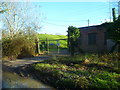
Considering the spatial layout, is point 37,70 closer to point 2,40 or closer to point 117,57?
point 117,57

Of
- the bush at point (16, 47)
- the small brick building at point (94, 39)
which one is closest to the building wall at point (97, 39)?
the small brick building at point (94, 39)

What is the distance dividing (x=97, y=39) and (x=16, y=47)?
9714 mm

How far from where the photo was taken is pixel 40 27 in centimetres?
1631

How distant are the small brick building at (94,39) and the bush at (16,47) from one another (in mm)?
7329

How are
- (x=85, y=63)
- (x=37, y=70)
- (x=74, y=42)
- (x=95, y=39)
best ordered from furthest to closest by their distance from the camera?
(x=95, y=39), (x=74, y=42), (x=85, y=63), (x=37, y=70)

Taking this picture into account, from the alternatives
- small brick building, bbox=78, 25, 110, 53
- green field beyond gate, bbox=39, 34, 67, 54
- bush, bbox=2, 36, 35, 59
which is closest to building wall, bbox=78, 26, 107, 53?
small brick building, bbox=78, 25, 110, 53

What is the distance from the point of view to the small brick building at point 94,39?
15.3m

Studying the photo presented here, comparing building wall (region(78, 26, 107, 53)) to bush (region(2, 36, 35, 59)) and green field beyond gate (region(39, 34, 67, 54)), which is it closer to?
green field beyond gate (region(39, 34, 67, 54))

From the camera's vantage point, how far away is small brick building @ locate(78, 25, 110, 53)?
1530 centimetres

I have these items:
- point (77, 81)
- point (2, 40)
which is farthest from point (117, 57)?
point (2, 40)

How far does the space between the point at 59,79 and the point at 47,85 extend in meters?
0.57

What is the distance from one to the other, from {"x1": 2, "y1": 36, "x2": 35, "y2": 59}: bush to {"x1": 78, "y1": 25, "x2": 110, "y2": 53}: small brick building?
7.33 meters

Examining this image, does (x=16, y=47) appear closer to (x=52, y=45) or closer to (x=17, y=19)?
(x=17, y=19)

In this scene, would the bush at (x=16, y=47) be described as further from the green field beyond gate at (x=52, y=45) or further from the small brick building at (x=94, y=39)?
the small brick building at (x=94, y=39)
